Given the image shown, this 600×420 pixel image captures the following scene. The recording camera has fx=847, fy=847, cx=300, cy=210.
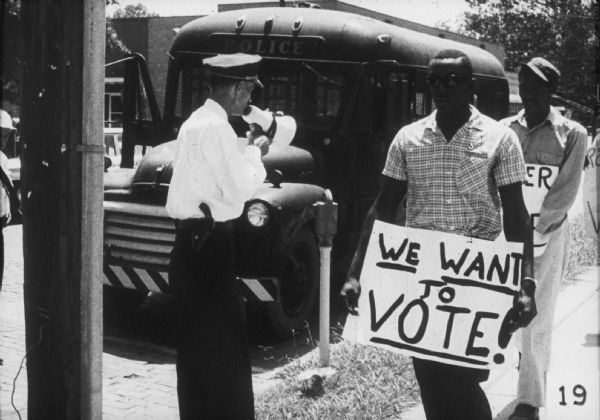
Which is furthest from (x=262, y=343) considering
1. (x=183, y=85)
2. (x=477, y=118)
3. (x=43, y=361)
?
(x=477, y=118)

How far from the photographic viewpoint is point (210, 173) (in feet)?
12.2

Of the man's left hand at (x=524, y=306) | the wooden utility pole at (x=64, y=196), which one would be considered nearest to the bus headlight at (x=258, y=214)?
the wooden utility pole at (x=64, y=196)

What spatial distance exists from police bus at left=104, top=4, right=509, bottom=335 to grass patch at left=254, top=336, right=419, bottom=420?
826mm

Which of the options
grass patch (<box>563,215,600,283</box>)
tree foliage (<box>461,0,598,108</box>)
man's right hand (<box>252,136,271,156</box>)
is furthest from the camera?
tree foliage (<box>461,0,598,108</box>)

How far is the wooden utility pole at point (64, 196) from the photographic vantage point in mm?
3400

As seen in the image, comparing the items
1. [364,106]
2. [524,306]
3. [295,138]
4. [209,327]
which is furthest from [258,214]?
[524,306]

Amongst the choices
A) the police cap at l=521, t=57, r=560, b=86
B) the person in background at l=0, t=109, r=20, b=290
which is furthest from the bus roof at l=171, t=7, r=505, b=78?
the police cap at l=521, t=57, r=560, b=86

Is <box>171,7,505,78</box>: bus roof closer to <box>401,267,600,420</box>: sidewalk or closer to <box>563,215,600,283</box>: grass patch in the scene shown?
<box>401,267,600,420</box>: sidewalk

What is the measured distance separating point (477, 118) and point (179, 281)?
1490 mm

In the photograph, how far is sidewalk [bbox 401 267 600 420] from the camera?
4.80 meters

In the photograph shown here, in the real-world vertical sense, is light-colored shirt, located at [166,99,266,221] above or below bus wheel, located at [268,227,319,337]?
above

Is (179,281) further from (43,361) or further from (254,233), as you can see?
(254,233)

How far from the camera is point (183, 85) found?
768cm

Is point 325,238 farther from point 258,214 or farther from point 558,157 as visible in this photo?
point 558,157
